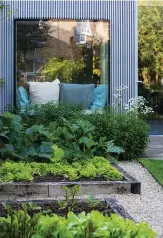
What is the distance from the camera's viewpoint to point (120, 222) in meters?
2.61

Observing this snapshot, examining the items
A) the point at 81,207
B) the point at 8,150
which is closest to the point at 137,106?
the point at 8,150

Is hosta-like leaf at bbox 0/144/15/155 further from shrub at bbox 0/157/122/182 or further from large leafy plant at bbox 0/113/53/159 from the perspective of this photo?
shrub at bbox 0/157/122/182

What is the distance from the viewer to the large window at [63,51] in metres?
9.51

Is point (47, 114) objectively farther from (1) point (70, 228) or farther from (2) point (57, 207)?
(1) point (70, 228)

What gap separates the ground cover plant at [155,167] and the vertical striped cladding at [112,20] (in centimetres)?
256

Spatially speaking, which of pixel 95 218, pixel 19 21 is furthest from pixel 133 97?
pixel 95 218

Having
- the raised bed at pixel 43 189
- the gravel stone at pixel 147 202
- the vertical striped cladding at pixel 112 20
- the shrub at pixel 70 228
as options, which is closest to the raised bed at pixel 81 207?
the gravel stone at pixel 147 202

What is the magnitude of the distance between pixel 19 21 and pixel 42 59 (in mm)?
797

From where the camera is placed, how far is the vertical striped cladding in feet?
31.0

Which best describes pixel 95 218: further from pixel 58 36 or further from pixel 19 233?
pixel 58 36

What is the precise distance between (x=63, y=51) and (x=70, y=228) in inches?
288

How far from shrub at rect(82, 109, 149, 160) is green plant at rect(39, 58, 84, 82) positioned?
7.24ft

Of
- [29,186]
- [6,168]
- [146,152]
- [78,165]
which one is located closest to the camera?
[29,186]

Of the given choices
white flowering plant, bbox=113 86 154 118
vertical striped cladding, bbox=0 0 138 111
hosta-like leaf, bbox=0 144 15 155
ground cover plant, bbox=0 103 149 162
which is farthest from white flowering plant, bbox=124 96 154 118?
hosta-like leaf, bbox=0 144 15 155
